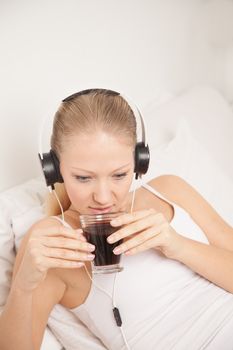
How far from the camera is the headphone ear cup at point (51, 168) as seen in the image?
1.22 meters

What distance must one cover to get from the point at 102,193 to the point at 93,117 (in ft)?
0.68

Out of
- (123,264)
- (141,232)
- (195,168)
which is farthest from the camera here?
(195,168)

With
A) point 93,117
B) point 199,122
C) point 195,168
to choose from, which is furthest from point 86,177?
point 199,122

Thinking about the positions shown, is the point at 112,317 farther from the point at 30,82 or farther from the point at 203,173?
the point at 30,82

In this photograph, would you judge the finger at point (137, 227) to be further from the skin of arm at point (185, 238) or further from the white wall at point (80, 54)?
the white wall at point (80, 54)

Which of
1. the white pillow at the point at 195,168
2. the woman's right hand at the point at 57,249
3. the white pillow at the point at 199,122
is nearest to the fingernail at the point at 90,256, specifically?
the woman's right hand at the point at 57,249

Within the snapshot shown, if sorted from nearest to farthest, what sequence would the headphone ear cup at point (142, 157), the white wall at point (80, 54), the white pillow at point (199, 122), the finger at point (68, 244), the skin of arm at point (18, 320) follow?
the finger at point (68, 244), the skin of arm at point (18, 320), the headphone ear cup at point (142, 157), the white wall at point (80, 54), the white pillow at point (199, 122)

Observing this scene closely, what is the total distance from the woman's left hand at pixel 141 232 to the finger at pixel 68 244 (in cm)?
5

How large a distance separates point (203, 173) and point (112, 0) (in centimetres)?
86

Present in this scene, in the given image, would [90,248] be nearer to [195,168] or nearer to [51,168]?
[51,168]

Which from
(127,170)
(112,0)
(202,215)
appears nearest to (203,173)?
(202,215)

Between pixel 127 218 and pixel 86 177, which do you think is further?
pixel 86 177

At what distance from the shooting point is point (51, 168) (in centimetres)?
122

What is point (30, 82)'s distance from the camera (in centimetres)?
174
